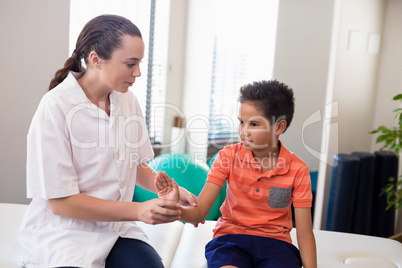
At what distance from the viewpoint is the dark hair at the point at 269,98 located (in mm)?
1561

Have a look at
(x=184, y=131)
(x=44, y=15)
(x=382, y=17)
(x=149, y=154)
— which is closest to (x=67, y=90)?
(x=149, y=154)

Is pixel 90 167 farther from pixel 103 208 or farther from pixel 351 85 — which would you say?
pixel 351 85

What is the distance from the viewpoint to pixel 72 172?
1.36m

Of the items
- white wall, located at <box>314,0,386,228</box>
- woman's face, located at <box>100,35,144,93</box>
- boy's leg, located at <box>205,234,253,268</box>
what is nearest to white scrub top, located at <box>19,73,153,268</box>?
woman's face, located at <box>100,35,144,93</box>

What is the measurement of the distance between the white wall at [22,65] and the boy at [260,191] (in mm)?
1031

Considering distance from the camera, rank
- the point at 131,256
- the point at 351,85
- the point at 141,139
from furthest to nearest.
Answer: the point at 351,85 < the point at 141,139 < the point at 131,256

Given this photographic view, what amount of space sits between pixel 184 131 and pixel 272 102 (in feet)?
5.77

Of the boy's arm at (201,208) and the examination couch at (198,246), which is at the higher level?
the boy's arm at (201,208)

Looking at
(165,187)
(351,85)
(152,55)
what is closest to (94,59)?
(165,187)

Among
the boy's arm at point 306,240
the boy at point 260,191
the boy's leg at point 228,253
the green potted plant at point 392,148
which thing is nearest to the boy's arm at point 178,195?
the boy at point 260,191

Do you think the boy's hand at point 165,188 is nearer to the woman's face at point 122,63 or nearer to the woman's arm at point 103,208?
the woman's arm at point 103,208

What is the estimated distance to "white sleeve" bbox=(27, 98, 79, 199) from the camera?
1.31m

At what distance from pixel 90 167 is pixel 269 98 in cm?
67

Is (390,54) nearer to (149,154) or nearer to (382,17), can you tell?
(382,17)
